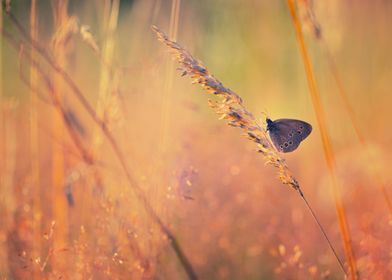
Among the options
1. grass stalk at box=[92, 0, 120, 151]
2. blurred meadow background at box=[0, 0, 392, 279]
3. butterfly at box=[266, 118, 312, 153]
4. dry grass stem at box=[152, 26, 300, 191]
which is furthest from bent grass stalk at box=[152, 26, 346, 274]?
grass stalk at box=[92, 0, 120, 151]

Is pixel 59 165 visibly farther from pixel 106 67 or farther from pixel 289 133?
pixel 289 133

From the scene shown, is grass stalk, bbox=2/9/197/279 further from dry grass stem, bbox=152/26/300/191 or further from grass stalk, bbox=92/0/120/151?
dry grass stem, bbox=152/26/300/191

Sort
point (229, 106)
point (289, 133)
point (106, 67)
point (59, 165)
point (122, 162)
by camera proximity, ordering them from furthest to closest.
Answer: point (59, 165) → point (106, 67) → point (289, 133) → point (122, 162) → point (229, 106)

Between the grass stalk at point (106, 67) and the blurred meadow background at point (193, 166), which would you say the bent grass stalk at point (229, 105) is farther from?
the grass stalk at point (106, 67)

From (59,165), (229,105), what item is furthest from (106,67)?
(229,105)

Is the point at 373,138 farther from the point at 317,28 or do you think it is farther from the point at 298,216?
the point at 317,28
